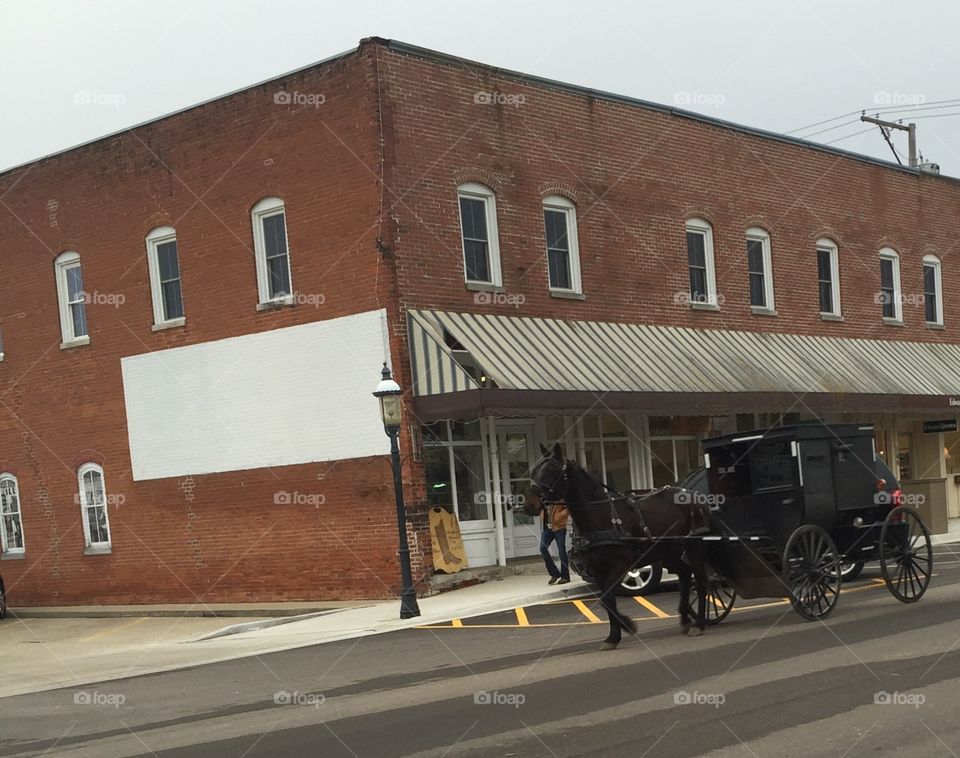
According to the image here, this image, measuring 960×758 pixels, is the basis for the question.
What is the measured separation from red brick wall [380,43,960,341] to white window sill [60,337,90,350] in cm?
865

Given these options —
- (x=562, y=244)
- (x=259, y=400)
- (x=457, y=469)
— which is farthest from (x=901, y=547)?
(x=259, y=400)

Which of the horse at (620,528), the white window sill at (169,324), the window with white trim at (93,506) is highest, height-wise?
Result: the white window sill at (169,324)

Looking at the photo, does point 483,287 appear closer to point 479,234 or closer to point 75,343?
point 479,234

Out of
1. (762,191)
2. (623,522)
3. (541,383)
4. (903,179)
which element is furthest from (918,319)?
(623,522)

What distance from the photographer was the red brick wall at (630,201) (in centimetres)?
2145

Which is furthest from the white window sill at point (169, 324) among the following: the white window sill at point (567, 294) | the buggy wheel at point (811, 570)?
the buggy wheel at point (811, 570)

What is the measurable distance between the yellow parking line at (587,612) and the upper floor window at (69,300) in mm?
13455

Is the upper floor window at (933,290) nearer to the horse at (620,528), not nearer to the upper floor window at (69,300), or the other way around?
the upper floor window at (69,300)

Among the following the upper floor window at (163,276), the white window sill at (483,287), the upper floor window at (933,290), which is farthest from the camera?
the upper floor window at (933,290)

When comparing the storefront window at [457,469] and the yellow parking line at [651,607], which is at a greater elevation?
the storefront window at [457,469]

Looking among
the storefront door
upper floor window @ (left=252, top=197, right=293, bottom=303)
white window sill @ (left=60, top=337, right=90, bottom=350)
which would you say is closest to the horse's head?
the storefront door

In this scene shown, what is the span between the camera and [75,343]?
85.1 feet

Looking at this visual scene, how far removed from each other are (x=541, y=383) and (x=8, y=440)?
13.8 meters

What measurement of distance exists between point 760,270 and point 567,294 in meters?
7.14
